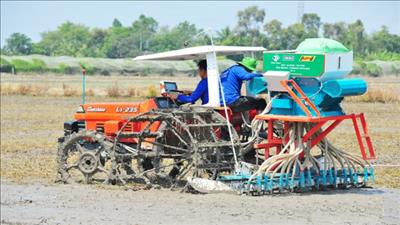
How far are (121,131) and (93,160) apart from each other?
0.61 m

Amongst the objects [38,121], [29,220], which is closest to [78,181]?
[29,220]

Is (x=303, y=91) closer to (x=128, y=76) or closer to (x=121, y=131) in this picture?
(x=121, y=131)

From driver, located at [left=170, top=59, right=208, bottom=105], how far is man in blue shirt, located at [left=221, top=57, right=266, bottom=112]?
1.16ft

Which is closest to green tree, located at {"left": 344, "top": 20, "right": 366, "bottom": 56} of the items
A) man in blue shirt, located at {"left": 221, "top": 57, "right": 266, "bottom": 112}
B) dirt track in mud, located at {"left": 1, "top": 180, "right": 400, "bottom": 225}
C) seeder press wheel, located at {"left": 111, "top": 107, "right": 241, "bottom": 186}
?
man in blue shirt, located at {"left": 221, "top": 57, "right": 266, "bottom": 112}

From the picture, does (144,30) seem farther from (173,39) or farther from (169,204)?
(169,204)

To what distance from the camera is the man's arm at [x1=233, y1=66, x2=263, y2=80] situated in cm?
1349

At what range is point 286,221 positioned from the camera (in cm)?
1104

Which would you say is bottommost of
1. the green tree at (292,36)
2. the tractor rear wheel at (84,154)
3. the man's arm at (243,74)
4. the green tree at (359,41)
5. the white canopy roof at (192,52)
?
the tractor rear wheel at (84,154)

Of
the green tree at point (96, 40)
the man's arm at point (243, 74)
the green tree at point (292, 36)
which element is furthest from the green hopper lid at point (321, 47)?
the green tree at point (96, 40)

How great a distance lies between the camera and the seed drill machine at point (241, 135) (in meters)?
12.8

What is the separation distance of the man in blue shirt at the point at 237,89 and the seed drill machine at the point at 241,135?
114 millimetres

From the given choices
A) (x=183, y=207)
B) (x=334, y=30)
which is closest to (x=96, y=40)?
(x=334, y=30)

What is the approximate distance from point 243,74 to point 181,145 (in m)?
1.42

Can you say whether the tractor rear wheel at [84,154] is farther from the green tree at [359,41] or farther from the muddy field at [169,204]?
the green tree at [359,41]
